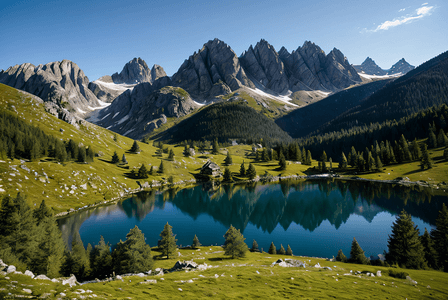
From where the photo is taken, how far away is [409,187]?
101 m

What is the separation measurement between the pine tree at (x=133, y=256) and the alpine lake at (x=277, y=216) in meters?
25.7

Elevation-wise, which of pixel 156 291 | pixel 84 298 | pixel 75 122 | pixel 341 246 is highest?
pixel 75 122

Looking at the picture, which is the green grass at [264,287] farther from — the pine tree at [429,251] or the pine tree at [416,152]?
the pine tree at [416,152]

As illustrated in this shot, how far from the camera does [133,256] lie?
29031mm

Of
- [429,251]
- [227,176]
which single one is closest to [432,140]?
[227,176]

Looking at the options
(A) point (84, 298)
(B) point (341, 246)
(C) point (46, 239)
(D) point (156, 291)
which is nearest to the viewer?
(A) point (84, 298)

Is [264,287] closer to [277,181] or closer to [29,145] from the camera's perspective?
[29,145]

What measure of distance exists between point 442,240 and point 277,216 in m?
46.6

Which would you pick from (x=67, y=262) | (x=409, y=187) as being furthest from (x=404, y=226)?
(x=409, y=187)

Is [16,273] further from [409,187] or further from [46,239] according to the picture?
[409,187]

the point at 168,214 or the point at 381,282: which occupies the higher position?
the point at 381,282

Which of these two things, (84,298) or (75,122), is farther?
(75,122)

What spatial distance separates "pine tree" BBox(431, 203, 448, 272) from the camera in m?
33.2

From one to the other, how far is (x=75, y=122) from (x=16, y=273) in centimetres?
16433
